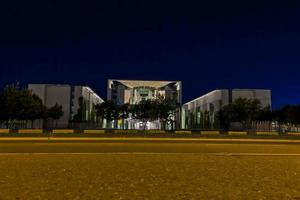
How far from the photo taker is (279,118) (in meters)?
74.9

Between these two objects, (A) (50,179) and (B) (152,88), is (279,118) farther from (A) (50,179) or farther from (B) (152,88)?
(A) (50,179)

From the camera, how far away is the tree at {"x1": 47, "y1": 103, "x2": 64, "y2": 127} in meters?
68.8

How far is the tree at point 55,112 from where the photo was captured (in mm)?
68775

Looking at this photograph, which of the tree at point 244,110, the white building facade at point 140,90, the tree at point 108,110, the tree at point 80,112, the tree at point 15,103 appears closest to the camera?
the tree at point 15,103

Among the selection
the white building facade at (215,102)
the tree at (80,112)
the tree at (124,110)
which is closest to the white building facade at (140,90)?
the white building facade at (215,102)

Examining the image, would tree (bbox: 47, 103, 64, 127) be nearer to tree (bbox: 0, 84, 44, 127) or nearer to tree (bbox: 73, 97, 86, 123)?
tree (bbox: 73, 97, 86, 123)

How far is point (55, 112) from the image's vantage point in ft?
228

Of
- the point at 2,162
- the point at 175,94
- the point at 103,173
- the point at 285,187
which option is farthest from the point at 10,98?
the point at 175,94

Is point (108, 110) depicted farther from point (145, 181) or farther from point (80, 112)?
point (145, 181)

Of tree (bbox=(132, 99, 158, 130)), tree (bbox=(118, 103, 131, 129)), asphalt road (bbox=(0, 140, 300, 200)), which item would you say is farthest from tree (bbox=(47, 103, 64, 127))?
asphalt road (bbox=(0, 140, 300, 200))

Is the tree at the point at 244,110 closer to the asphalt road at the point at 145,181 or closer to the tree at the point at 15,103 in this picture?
the tree at the point at 15,103

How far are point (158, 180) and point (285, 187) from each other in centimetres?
269

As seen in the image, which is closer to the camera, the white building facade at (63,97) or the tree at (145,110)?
the tree at (145,110)

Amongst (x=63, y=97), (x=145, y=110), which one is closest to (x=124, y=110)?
(x=145, y=110)
